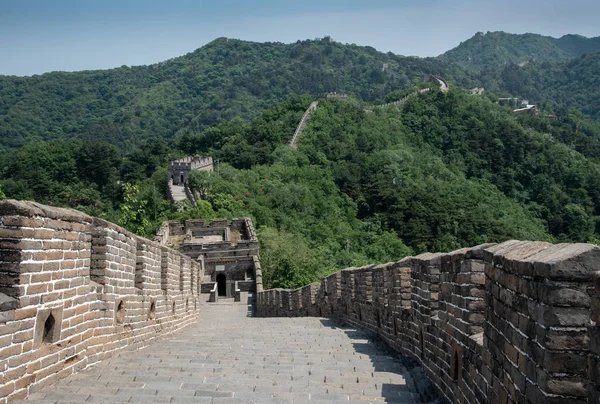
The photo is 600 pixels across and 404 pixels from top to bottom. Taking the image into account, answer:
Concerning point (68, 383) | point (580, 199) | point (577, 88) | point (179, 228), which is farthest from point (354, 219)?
point (577, 88)

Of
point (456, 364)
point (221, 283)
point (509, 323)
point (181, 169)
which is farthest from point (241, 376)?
point (181, 169)

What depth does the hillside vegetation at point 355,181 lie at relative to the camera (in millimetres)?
46812

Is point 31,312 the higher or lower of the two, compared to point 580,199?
lower

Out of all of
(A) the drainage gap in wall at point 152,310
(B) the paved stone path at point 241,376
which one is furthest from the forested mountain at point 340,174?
(B) the paved stone path at point 241,376

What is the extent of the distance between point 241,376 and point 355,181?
61411 millimetres

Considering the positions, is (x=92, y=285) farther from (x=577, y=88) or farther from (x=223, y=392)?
(x=577, y=88)

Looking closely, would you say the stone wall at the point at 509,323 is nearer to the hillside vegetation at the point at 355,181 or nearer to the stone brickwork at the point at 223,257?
the hillside vegetation at the point at 355,181

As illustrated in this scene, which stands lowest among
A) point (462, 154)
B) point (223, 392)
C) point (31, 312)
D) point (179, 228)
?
point (223, 392)

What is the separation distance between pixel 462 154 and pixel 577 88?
12710 centimetres

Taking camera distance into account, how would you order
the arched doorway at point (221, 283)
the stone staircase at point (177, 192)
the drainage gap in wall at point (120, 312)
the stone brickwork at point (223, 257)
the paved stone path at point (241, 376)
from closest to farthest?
the paved stone path at point (241, 376) < the drainage gap in wall at point (120, 312) < the stone brickwork at point (223, 257) < the arched doorway at point (221, 283) < the stone staircase at point (177, 192)

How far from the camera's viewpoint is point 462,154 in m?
86.8

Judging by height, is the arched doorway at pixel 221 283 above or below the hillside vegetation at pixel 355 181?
below

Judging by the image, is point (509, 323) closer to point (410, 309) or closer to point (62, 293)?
point (62, 293)

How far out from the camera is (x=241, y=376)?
655 centimetres
